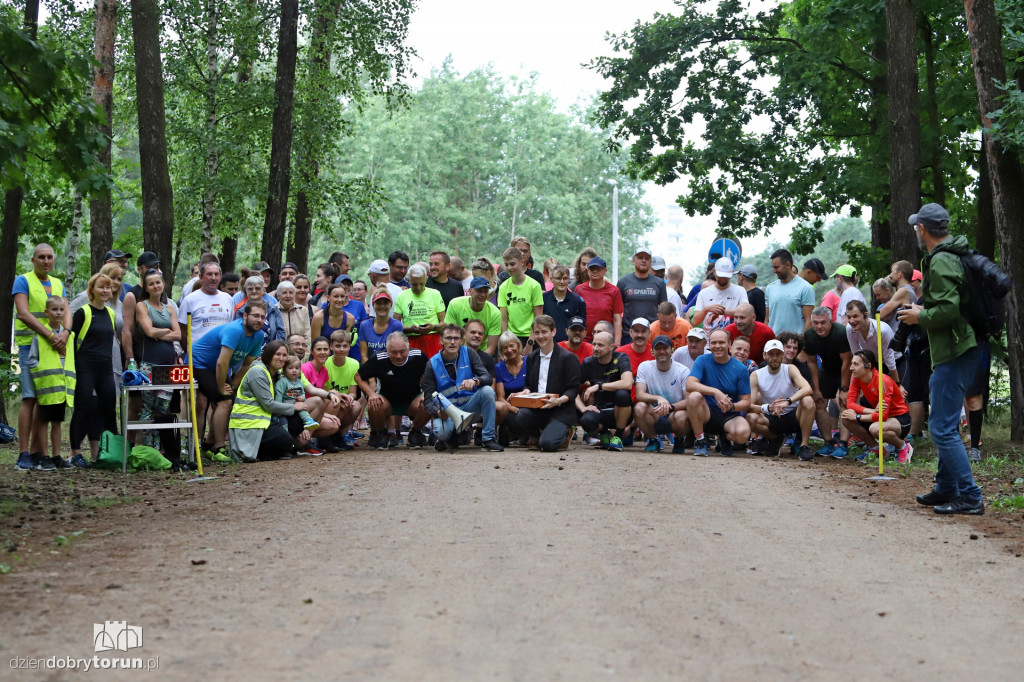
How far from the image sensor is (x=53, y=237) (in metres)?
28.2

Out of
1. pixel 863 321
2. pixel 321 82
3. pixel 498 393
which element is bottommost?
pixel 498 393

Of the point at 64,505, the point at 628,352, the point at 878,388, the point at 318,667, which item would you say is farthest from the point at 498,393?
the point at 318,667

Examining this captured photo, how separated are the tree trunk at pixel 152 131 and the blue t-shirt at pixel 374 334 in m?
3.63

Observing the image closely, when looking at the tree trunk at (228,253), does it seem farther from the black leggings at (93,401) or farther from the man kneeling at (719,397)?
the man kneeling at (719,397)

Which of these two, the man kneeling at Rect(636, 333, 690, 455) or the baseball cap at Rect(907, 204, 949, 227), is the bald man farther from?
the baseball cap at Rect(907, 204, 949, 227)

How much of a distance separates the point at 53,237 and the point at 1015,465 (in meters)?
23.3

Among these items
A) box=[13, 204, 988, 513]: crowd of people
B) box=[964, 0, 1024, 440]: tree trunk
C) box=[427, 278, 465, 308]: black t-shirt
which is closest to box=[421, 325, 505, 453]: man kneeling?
box=[13, 204, 988, 513]: crowd of people

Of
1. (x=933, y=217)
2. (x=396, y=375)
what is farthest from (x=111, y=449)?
(x=933, y=217)

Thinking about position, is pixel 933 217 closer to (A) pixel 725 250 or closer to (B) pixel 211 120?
(A) pixel 725 250

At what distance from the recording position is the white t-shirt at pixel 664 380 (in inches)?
542

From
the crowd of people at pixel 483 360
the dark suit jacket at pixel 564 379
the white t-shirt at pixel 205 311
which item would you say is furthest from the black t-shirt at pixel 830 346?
the white t-shirt at pixel 205 311

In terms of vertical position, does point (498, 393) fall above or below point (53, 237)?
below

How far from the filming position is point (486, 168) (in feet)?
214

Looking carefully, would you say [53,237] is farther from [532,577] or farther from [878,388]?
[532,577]
